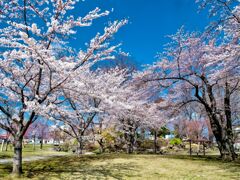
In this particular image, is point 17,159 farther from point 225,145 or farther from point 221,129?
point 225,145

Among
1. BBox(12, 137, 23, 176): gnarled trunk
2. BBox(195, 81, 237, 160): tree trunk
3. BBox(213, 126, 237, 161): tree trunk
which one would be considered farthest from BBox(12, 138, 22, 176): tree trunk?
BBox(213, 126, 237, 161): tree trunk

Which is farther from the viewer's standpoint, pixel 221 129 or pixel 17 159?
pixel 221 129

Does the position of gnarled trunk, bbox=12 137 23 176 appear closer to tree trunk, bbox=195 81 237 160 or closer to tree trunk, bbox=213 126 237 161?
tree trunk, bbox=195 81 237 160

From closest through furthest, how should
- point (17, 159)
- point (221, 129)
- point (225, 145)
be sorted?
point (17, 159), point (221, 129), point (225, 145)

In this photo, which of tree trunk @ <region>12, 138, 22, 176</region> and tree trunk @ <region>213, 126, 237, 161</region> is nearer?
tree trunk @ <region>12, 138, 22, 176</region>

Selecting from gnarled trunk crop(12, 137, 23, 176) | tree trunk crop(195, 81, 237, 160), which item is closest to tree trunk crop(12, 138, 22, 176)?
gnarled trunk crop(12, 137, 23, 176)

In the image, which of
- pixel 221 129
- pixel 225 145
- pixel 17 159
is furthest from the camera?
pixel 225 145

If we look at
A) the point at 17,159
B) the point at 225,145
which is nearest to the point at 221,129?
the point at 225,145

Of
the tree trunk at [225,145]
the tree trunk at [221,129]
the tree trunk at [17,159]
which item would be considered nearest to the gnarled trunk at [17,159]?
the tree trunk at [17,159]

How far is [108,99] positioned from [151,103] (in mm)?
11265

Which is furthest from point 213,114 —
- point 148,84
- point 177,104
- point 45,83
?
point 45,83

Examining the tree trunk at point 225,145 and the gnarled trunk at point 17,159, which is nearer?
the gnarled trunk at point 17,159

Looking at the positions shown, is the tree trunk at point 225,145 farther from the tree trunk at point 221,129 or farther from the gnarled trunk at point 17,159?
the gnarled trunk at point 17,159

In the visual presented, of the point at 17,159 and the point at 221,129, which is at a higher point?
the point at 221,129
